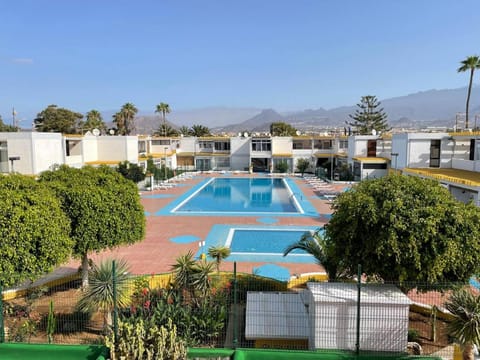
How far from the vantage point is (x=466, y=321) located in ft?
21.3

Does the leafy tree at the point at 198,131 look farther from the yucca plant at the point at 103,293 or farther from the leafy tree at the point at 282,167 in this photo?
the yucca plant at the point at 103,293

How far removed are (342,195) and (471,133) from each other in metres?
21.2

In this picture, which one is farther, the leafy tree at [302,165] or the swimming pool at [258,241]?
the leafy tree at [302,165]

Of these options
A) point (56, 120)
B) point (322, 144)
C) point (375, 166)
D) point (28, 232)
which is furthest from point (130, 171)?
point (56, 120)

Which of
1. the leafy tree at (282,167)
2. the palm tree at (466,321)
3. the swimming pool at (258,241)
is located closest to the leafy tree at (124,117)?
the leafy tree at (282,167)

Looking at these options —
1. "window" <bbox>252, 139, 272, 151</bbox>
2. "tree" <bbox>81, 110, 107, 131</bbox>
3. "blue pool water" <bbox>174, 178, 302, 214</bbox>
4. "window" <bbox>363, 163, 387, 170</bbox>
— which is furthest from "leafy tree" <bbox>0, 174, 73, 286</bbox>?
"tree" <bbox>81, 110, 107, 131</bbox>

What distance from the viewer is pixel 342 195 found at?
912 cm

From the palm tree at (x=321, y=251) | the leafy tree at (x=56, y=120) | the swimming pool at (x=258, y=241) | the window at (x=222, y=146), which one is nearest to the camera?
the palm tree at (x=321, y=251)

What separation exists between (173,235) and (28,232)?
38.5 ft

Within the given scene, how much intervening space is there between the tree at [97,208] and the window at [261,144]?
138ft

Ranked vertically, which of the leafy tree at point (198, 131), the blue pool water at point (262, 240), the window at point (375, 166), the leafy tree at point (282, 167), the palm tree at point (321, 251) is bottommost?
the blue pool water at point (262, 240)

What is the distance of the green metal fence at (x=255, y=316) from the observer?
24.0ft

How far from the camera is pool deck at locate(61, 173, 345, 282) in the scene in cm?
1475

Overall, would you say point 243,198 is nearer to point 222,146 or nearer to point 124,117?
point 222,146
